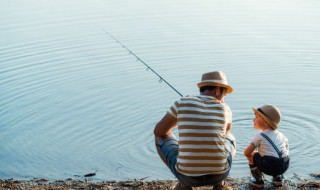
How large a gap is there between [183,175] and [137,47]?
8296mm

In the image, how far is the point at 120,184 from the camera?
5.43m

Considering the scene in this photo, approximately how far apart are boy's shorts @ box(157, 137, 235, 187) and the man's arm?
0.09 meters

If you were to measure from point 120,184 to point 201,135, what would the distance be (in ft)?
5.83

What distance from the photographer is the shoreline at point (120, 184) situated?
5.12m

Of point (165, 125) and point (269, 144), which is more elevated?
point (165, 125)

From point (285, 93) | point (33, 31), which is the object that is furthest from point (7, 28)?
point (285, 93)

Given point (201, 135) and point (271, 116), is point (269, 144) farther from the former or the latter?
point (201, 135)

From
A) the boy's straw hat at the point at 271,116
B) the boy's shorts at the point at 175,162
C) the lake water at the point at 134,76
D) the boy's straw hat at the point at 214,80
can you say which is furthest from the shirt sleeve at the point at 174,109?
the lake water at the point at 134,76

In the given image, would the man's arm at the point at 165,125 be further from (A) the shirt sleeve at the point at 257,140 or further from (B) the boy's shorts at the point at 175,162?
(A) the shirt sleeve at the point at 257,140

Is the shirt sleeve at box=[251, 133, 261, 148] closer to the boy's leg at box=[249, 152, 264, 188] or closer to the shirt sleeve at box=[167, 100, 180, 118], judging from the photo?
the boy's leg at box=[249, 152, 264, 188]

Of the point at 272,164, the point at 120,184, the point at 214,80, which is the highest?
the point at 214,80

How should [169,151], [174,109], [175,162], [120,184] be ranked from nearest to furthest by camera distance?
[174,109] → [175,162] → [169,151] → [120,184]

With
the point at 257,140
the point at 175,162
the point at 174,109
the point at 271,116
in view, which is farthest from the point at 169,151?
the point at 271,116

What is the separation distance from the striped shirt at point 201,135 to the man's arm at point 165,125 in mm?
182
